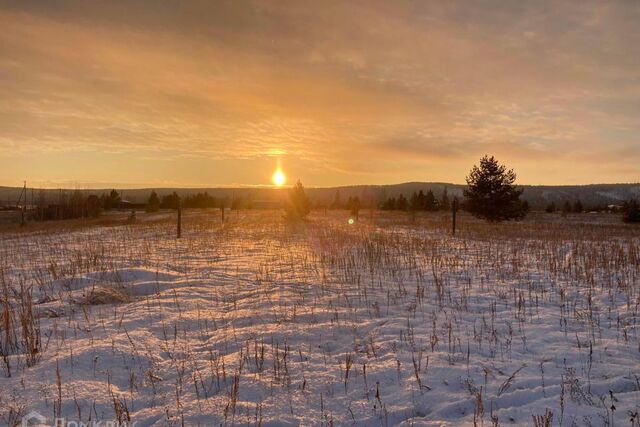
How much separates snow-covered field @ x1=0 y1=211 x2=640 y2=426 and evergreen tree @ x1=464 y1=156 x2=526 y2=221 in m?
24.3

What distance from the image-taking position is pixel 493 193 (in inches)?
1251

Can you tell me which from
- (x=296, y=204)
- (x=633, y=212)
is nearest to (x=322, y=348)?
(x=296, y=204)

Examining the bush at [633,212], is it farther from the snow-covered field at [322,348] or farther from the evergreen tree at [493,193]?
the snow-covered field at [322,348]

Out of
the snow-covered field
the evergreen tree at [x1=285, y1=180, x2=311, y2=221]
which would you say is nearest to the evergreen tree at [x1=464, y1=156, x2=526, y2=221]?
the evergreen tree at [x1=285, y1=180, x2=311, y2=221]

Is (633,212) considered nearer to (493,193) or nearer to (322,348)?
(493,193)

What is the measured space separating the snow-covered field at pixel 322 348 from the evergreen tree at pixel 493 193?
24301mm

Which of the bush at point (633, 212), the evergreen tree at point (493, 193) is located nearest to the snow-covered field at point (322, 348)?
the evergreen tree at point (493, 193)

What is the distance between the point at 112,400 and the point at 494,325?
4644mm

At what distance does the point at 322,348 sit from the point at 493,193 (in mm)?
30982

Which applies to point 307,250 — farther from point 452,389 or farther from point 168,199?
point 168,199

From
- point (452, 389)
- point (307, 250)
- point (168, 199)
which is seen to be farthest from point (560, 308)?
point (168, 199)

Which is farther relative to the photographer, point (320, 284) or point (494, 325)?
point (320, 284)

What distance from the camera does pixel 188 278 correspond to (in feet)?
27.3

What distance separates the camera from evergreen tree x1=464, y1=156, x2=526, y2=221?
104ft
